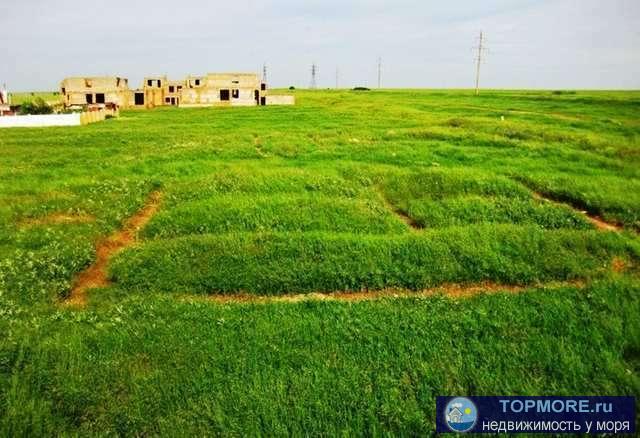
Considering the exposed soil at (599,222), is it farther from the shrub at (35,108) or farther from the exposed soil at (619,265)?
the shrub at (35,108)

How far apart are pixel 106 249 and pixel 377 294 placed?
6396 mm

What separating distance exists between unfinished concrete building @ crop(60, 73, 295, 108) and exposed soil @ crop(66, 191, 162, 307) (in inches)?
1947

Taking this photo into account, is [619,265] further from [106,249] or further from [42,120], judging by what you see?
[42,120]

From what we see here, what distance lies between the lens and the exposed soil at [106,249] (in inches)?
349

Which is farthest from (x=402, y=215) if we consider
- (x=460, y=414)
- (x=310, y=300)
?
(x=460, y=414)

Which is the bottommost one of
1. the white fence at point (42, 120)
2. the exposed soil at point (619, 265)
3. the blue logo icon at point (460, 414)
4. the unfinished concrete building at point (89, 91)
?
the blue logo icon at point (460, 414)

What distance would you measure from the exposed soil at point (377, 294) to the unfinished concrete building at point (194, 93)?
182 feet

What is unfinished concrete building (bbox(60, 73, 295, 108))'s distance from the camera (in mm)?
57578

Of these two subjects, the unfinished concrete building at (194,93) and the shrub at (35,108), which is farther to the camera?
the unfinished concrete building at (194,93)

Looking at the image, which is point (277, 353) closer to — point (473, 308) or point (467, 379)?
point (467, 379)

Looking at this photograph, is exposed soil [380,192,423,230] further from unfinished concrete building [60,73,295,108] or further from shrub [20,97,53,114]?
unfinished concrete building [60,73,295,108]

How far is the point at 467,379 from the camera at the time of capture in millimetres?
6469

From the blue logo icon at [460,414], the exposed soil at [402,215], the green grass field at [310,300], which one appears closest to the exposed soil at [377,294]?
the green grass field at [310,300]

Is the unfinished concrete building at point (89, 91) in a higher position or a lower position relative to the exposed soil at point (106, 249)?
higher
